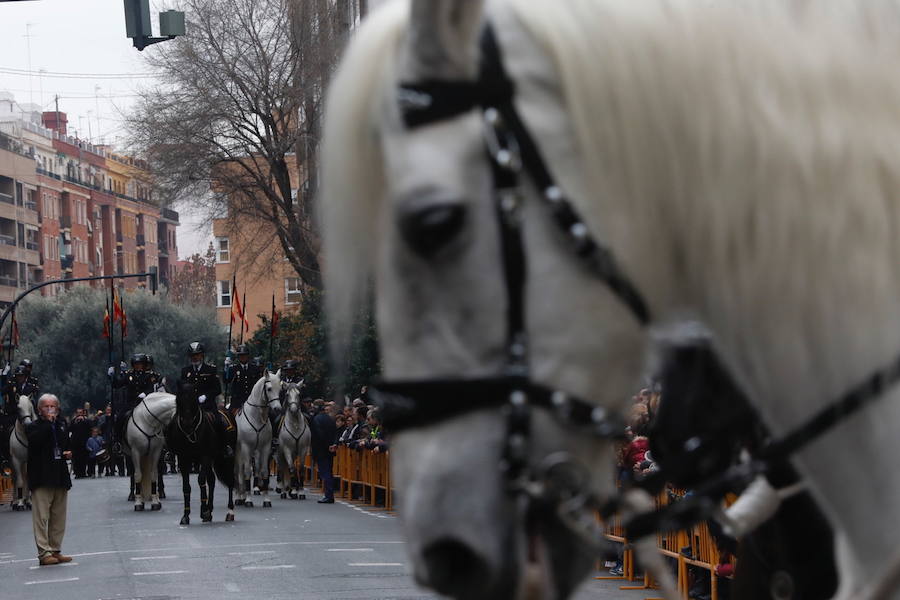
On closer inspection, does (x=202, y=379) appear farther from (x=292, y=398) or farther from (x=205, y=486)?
(x=292, y=398)

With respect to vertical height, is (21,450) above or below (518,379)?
below

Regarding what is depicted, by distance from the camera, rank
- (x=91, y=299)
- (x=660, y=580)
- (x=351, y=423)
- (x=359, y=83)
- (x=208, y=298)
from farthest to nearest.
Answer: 1. (x=208, y=298)
2. (x=91, y=299)
3. (x=351, y=423)
4. (x=660, y=580)
5. (x=359, y=83)

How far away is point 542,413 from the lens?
2371 millimetres

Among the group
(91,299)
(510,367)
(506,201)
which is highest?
(91,299)

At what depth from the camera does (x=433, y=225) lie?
2.38 meters

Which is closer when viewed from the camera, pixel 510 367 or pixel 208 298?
pixel 510 367

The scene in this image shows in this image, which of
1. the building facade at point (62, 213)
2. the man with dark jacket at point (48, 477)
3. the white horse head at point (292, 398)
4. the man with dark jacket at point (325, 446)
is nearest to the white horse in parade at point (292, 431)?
the white horse head at point (292, 398)

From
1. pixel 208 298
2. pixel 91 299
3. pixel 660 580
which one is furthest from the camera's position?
pixel 208 298

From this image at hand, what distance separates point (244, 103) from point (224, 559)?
27.2m

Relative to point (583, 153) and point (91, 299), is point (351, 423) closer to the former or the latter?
point (583, 153)

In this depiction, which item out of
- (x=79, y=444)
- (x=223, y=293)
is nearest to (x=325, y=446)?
(x=79, y=444)

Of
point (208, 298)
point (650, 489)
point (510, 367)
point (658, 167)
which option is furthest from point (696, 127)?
point (208, 298)

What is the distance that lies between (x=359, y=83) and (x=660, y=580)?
41.1 inches

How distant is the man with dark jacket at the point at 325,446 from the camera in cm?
3002
